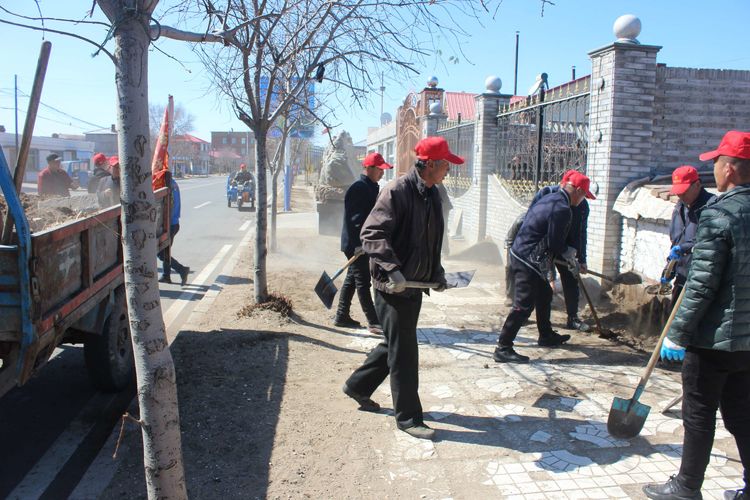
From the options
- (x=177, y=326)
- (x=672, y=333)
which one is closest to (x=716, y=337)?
(x=672, y=333)

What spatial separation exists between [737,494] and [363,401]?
7.48ft

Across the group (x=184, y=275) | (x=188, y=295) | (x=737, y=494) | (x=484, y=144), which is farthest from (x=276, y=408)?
(x=484, y=144)

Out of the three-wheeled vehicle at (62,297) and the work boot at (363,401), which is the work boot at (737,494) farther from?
the three-wheeled vehicle at (62,297)

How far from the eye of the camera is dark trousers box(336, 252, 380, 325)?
6281 mm

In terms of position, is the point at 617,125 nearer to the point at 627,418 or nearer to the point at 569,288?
the point at 569,288

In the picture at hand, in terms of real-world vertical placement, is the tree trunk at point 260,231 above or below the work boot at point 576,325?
above

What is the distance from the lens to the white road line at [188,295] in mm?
7220

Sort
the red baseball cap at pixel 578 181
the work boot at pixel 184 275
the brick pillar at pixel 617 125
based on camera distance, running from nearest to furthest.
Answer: the red baseball cap at pixel 578 181 → the brick pillar at pixel 617 125 → the work boot at pixel 184 275

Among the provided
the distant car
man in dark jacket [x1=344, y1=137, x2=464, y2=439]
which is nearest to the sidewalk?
man in dark jacket [x1=344, y1=137, x2=464, y2=439]

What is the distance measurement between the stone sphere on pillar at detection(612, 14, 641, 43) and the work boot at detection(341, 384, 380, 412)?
542 cm

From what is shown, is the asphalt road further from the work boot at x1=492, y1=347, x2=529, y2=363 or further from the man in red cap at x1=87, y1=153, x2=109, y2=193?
the work boot at x1=492, y1=347, x2=529, y2=363

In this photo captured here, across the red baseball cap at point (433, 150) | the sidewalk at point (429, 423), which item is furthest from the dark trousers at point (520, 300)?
the red baseball cap at point (433, 150)

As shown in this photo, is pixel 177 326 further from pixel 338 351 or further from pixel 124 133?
pixel 124 133

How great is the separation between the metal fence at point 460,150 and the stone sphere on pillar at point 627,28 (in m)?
5.56
